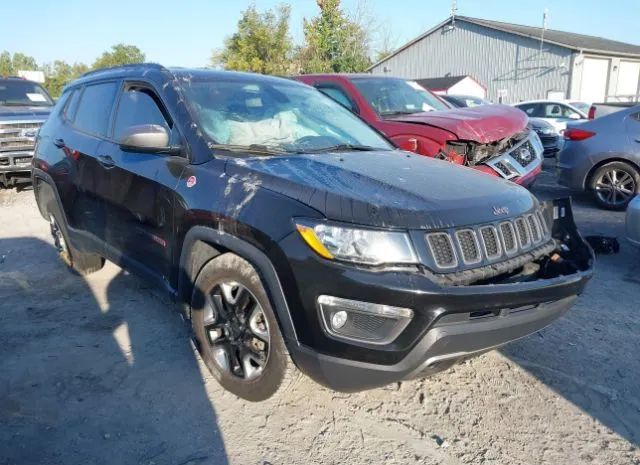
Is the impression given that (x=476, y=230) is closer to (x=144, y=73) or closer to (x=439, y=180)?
(x=439, y=180)

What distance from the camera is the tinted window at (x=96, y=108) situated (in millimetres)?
4121

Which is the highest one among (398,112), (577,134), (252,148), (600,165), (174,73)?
(174,73)

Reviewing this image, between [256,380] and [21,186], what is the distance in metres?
9.68

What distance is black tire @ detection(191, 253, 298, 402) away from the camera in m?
2.66

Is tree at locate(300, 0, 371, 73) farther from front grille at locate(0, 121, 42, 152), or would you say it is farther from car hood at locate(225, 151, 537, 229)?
car hood at locate(225, 151, 537, 229)

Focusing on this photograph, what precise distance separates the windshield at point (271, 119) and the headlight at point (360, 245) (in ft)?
3.31

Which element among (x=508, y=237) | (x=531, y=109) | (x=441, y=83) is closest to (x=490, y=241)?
(x=508, y=237)

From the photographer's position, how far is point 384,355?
2.36 meters

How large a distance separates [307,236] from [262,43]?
35804mm

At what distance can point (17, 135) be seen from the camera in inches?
369

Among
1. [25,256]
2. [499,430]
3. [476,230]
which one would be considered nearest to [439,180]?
[476,230]

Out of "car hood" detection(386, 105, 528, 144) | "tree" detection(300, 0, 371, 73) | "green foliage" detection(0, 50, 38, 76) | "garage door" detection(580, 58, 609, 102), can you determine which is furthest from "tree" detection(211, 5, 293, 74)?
"green foliage" detection(0, 50, 38, 76)

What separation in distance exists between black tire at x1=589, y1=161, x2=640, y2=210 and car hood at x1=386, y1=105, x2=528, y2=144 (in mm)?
1756

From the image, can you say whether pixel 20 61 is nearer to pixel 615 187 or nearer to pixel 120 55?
pixel 120 55
